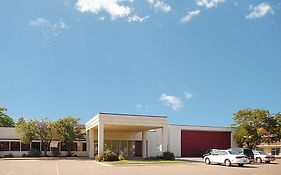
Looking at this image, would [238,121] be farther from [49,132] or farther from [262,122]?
[49,132]

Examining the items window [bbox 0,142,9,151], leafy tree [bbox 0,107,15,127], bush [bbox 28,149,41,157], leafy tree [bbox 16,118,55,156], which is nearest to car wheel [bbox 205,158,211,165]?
leafy tree [bbox 16,118,55,156]

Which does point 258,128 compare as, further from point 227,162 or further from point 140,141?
point 227,162

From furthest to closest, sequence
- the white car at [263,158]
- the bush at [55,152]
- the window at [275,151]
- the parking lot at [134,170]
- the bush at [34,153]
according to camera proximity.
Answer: the window at [275,151], the bush at [55,152], the bush at [34,153], the white car at [263,158], the parking lot at [134,170]

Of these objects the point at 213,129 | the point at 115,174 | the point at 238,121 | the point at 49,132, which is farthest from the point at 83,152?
the point at 115,174

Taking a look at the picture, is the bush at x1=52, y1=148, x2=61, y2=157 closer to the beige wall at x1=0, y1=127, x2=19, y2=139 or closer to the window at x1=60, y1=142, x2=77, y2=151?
the window at x1=60, y1=142, x2=77, y2=151

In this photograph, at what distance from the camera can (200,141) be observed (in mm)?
51625

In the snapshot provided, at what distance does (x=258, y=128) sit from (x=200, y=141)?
8047 mm

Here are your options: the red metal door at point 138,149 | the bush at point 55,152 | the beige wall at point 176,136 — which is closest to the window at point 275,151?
the beige wall at point 176,136

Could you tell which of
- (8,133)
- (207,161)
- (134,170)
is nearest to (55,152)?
(8,133)

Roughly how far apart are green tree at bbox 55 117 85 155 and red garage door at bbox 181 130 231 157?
14457 millimetres

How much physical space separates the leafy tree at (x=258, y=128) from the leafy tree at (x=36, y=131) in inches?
991

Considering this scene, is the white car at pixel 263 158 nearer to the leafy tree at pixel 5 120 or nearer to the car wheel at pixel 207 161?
the car wheel at pixel 207 161

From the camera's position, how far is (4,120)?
226ft

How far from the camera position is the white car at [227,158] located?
2755 cm
